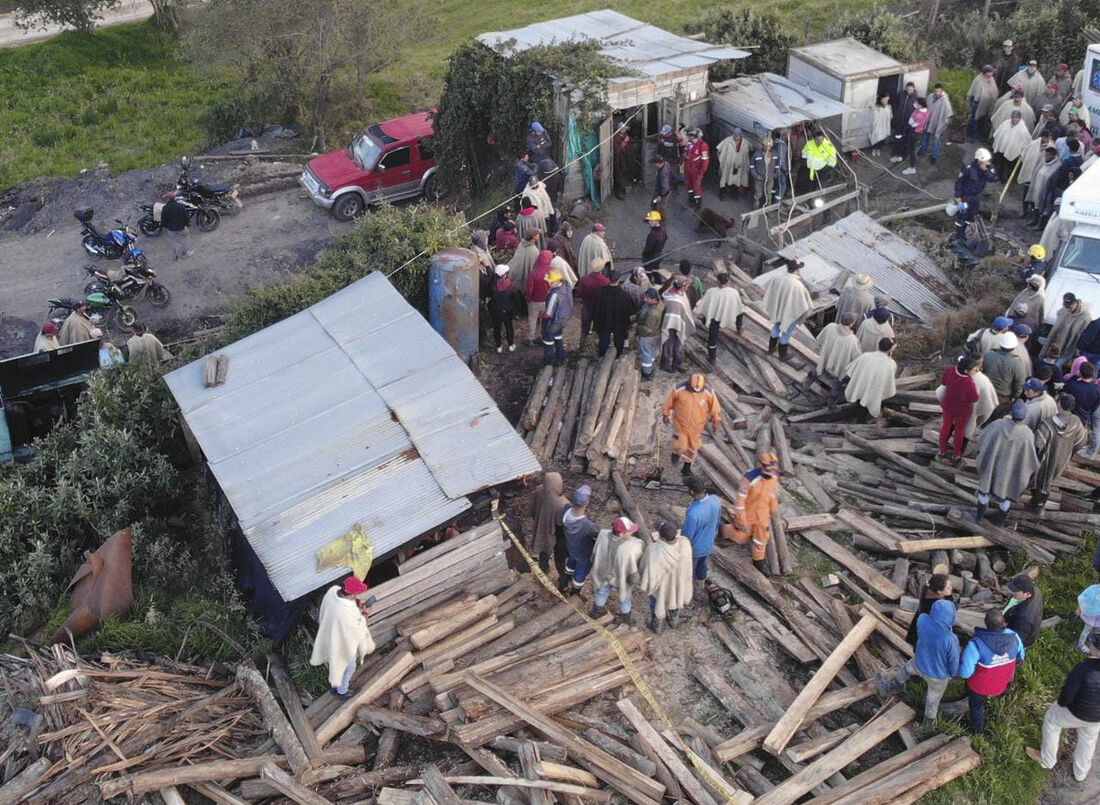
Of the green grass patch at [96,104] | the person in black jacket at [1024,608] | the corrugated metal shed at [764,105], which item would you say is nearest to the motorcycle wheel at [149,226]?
the green grass patch at [96,104]

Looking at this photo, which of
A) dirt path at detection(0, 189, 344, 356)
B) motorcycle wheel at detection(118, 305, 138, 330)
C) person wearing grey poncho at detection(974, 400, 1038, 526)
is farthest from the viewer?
dirt path at detection(0, 189, 344, 356)

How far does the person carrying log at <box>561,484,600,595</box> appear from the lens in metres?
10.5

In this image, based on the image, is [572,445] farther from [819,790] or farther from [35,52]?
[35,52]

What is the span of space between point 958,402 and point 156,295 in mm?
14835

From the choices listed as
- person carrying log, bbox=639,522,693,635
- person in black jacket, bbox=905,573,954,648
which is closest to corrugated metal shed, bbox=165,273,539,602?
person carrying log, bbox=639,522,693,635

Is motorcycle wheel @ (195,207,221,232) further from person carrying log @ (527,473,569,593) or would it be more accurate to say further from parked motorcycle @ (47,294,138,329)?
person carrying log @ (527,473,569,593)

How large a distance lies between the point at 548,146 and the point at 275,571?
11.9m

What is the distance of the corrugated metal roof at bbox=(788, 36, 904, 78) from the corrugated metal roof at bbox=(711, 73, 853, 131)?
61cm

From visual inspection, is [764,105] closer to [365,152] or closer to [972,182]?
[972,182]

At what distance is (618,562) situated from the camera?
10.2 m

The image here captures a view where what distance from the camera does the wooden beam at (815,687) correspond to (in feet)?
30.3

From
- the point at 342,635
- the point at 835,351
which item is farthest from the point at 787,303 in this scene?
the point at 342,635

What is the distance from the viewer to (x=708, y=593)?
36.2 feet

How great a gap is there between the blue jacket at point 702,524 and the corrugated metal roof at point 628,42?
12.0 metres
